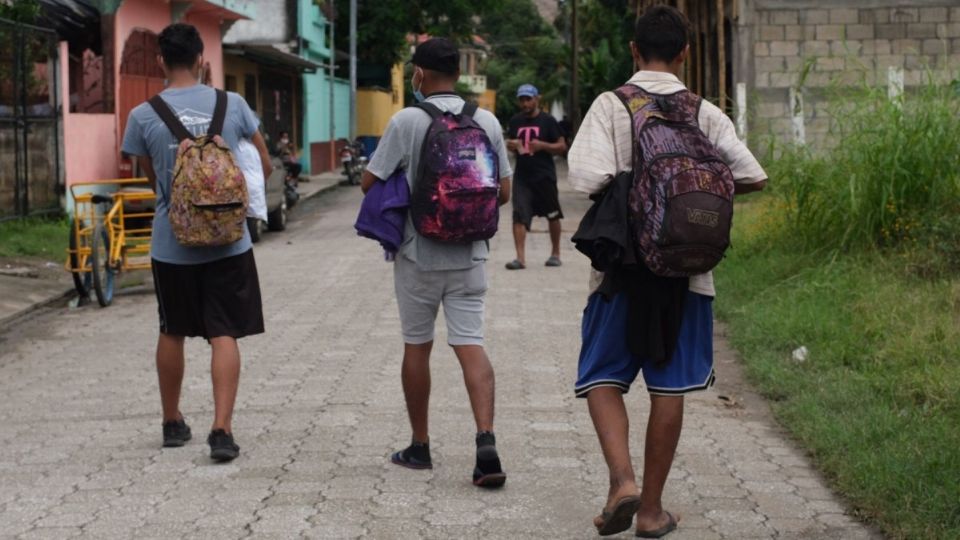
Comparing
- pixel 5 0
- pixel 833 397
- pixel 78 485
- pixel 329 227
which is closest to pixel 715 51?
pixel 329 227

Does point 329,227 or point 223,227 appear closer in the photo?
point 223,227

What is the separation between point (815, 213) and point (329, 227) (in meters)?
10.6

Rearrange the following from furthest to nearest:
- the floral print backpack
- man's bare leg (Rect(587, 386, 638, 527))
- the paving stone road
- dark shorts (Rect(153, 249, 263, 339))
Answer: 1. dark shorts (Rect(153, 249, 263, 339))
2. the floral print backpack
3. the paving stone road
4. man's bare leg (Rect(587, 386, 638, 527))

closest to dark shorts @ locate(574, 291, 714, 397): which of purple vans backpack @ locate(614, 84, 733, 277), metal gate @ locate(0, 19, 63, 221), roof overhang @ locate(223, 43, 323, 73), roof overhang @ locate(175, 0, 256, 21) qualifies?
purple vans backpack @ locate(614, 84, 733, 277)

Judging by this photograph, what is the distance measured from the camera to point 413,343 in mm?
5914

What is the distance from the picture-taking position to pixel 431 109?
18.9ft

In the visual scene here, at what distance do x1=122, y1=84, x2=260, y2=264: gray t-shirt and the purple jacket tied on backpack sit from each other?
747 mm

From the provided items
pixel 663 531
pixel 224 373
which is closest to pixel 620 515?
pixel 663 531

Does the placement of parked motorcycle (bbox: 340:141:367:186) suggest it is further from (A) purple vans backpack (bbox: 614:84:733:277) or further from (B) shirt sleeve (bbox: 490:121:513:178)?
(A) purple vans backpack (bbox: 614:84:733:277)

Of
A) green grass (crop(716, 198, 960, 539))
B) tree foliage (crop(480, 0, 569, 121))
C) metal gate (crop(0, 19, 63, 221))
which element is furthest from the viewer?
tree foliage (crop(480, 0, 569, 121))

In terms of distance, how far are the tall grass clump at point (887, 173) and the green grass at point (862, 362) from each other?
209 millimetres

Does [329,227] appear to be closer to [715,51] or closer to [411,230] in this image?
[715,51]

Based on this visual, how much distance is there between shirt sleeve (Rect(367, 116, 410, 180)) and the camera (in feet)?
18.8

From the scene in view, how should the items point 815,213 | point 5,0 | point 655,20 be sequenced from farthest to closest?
point 5,0 < point 815,213 < point 655,20
